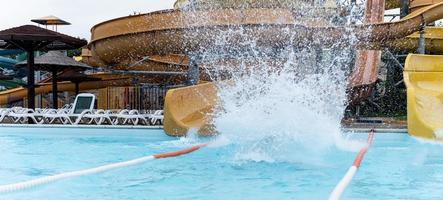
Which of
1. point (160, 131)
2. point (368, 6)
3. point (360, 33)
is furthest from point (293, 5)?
point (160, 131)

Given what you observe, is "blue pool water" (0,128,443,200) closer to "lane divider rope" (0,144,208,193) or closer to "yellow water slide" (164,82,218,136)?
"lane divider rope" (0,144,208,193)

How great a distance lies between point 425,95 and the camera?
34.0ft

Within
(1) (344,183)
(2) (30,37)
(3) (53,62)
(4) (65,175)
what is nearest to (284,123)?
(1) (344,183)

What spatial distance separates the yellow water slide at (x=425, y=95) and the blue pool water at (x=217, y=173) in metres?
0.31

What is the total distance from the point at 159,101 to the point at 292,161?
42.7 ft

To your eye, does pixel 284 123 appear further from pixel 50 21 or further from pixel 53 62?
pixel 50 21

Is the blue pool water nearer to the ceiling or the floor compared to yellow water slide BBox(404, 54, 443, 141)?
nearer to the floor

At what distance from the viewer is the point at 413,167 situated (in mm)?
6332

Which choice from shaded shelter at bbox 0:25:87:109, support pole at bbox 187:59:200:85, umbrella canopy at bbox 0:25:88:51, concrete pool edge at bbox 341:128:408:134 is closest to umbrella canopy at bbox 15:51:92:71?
shaded shelter at bbox 0:25:87:109

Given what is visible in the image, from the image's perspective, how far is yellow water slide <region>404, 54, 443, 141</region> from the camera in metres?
9.07

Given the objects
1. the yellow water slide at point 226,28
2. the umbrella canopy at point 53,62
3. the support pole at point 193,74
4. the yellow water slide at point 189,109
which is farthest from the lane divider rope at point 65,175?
the umbrella canopy at point 53,62

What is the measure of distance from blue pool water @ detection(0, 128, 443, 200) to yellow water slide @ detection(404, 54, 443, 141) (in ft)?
1.01

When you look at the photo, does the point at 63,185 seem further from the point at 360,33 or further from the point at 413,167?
the point at 360,33

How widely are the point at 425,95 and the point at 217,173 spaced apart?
19.0 ft
